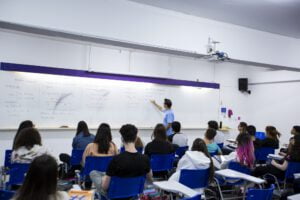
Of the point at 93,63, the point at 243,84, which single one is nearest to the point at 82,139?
the point at 93,63

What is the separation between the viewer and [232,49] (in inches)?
221

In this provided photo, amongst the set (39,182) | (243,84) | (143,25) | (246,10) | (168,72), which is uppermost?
(246,10)

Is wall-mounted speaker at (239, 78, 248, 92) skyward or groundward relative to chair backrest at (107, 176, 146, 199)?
skyward

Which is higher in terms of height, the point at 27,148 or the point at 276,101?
the point at 276,101

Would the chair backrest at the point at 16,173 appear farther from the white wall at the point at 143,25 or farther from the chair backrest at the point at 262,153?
the chair backrest at the point at 262,153

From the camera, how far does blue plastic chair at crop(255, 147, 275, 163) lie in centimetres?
541

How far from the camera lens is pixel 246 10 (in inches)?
193

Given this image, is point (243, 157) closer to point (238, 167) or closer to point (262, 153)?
point (238, 167)

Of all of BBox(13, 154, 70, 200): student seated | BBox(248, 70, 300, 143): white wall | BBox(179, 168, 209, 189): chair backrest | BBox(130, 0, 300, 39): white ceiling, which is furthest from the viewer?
BBox(248, 70, 300, 143): white wall

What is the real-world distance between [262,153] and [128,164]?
3.66 m

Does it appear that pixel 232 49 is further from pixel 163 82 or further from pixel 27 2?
pixel 27 2

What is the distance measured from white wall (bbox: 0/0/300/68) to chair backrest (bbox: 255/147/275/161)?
1.88 meters

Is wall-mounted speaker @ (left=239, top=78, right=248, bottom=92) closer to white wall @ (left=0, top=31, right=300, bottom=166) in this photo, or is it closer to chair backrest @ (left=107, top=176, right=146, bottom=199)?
white wall @ (left=0, top=31, right=300, bottom=166)

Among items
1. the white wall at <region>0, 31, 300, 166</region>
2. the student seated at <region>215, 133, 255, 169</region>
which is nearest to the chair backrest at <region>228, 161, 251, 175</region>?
the student seated at <region>215, 133, 255, 169</region>
